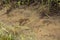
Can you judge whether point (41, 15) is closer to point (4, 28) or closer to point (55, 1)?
point (55, 1)

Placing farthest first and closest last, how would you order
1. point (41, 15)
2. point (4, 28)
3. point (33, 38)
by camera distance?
1. point (41, 15)
2. point (4, 28)
3. point (33, 38)

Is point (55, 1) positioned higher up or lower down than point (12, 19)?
higher up

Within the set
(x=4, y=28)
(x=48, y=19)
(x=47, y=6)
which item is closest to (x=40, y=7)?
(x=47, y=6)

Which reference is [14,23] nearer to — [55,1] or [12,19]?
[12,19]

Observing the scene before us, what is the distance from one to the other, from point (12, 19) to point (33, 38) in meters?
0.63

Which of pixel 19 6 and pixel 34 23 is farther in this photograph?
pixel 19 6

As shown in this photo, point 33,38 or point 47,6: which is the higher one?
point 47,6

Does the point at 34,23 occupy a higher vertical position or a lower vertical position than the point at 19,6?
lower

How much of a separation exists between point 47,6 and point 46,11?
0.33 ft

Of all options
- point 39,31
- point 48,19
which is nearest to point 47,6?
point 48,19

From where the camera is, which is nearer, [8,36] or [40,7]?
[8,36]

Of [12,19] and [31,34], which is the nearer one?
[31,34]

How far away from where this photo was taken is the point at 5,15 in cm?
324

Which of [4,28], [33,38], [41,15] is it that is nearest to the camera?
[33,38]
